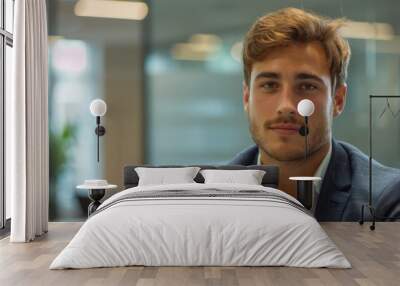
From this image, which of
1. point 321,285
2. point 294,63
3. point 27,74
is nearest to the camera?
point 321,285

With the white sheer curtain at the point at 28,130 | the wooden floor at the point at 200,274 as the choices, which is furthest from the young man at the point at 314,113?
the white sheer curtain at the point at 28,130

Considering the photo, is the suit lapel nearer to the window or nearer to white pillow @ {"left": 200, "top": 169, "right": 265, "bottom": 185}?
white pillow @ {"left": 200, "top": 169, "right": 265, "bottom": 185}

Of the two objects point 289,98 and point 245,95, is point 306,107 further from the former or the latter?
point 245,95

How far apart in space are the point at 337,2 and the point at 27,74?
394 cm

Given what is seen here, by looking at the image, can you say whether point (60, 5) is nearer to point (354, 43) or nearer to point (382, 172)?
point (354, 43)

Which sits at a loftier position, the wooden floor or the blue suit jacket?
the blue suit jacket

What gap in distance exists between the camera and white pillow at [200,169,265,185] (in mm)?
6461

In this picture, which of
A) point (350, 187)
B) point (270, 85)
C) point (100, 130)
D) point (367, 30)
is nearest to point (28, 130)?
point (100, 130)

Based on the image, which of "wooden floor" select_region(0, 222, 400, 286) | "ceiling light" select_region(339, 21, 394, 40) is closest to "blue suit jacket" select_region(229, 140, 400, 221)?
"ceiling light" select_region(339, 21, 394, 40)

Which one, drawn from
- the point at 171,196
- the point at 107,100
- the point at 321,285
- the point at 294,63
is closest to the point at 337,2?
the point at 294,63

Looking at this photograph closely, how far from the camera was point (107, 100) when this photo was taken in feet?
23.9

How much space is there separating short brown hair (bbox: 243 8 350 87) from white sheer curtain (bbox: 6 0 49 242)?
8.59 ft

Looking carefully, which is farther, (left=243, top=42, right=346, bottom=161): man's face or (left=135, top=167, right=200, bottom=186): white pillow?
(left=243, top=42, right=346, bottom=161): man's face

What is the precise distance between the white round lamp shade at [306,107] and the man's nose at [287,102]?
0.86ft
